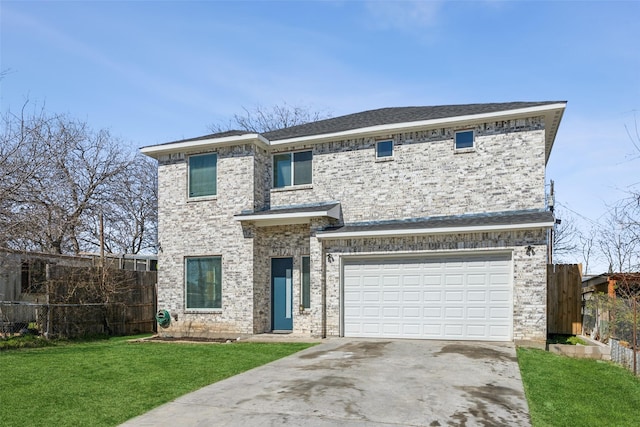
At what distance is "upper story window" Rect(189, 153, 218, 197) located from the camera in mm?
16547

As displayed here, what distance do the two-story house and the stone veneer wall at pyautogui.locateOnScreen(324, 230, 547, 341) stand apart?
0.09 feet

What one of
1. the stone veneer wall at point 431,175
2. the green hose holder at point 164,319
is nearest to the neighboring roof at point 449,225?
the stone veneer wall at point 431,175

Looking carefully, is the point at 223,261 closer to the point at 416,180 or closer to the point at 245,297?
the point at 245,297

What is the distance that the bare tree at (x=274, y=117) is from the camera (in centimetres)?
3803

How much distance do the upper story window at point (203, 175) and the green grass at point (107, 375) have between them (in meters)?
4.86

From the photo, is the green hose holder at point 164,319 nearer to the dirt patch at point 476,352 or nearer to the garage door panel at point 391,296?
the garage door panel at point 391,296

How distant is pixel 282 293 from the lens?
16.0 m

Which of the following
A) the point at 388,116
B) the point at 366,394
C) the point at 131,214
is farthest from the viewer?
the point at 131,214

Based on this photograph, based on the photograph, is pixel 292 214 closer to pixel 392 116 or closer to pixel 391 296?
pixel 391 296

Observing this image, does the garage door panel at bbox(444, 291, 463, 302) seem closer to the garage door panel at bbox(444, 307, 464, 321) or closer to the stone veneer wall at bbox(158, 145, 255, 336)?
the garage door panel at bbox(444, 307, 464, 321)

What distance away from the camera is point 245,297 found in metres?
15.5

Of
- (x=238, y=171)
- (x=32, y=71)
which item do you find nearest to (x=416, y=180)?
(x=238, y=171)

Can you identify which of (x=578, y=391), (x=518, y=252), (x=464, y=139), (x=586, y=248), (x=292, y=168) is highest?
(x=464, y=139)

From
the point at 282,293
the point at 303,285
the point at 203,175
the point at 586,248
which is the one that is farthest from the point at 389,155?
the point at 586,248
